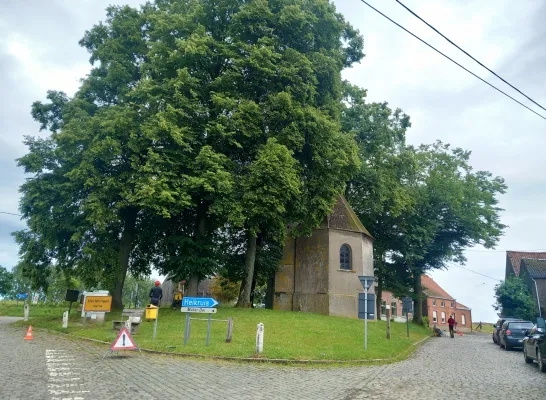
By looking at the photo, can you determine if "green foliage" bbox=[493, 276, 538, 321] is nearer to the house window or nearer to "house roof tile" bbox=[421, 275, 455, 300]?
"house roof tile" bbox=[421, 275, 455, 300]

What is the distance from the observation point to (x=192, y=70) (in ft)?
79.2

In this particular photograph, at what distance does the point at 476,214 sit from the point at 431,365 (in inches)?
1100

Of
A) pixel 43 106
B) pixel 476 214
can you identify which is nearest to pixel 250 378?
pixel 43 106

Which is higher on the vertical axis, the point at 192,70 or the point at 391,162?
the point at 192,70

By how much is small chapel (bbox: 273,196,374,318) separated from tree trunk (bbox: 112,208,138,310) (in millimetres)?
10536

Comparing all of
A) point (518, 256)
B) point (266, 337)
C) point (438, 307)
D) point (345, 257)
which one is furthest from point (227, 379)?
point (438, 307)

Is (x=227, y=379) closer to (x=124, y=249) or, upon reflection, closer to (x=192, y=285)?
(x=192, y=285)

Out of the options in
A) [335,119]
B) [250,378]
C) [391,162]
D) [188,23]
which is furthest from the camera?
[391,162]

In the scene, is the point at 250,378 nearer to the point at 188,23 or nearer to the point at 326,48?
the point at 188,23

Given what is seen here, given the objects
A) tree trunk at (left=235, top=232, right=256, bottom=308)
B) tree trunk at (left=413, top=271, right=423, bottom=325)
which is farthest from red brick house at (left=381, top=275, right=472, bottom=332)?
tree trunk at (left=235, top=232, right=256, bottom=308)

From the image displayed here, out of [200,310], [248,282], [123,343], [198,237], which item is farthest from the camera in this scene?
[248,282]

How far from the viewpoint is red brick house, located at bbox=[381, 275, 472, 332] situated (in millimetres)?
63094

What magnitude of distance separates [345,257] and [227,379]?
2110 centimetres

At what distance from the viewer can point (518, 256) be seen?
58.2 meters
